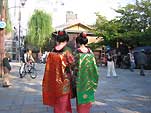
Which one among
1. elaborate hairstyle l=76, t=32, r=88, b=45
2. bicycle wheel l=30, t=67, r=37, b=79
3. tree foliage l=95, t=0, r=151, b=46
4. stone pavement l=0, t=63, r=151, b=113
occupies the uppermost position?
tree foliage l=95, t=0, r=151, b=46

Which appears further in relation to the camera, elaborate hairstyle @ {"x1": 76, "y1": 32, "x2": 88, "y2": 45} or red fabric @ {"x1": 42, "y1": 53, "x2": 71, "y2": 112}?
elaborate hairstyle @ {"x1": 76, "y1": 32, "x2": 88, "y2": 45}

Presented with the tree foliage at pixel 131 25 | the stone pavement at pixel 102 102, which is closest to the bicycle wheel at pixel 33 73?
the stone pavement at pixel 102 102

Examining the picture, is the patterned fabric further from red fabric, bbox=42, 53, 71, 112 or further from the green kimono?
red fabric, bbox=42, 53, 71, 112

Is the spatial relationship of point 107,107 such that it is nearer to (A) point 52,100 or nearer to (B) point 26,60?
(A) point 52,100

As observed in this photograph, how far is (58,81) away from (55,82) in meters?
0.06

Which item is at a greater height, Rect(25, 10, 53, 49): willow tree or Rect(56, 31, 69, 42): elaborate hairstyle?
Rect(25, 10, 53, 49): willow tree

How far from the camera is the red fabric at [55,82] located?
22.0 ft

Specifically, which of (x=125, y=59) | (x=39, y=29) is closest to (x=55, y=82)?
(x=125, y=59)

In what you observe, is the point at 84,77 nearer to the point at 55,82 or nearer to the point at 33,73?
the point at 55,82

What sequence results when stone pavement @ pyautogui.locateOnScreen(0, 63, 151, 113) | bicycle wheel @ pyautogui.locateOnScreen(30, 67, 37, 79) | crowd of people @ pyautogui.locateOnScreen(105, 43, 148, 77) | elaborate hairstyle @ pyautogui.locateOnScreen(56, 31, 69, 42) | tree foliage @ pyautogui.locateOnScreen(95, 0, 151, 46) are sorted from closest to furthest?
elaborate hairstyle @ pyautogui.locateOnScreen(56, 31, 69, 42), stone pavement @ pyautogui.locateOnScreen(0, 63, 151, 113), bicycle wheel @ pyautogui.locateOnScreen(30, 67, 37, 79), crowd of people @ pyautogui.locateOnScreen(105, 43, 148, 77), tree foliage @ pyautogui.locateOnScreen(95, 0, 151, 46)

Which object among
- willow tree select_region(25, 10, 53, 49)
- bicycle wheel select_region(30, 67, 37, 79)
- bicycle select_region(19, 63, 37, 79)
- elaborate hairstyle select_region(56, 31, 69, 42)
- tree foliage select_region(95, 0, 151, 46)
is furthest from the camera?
willow tree select_region(25, 10, 53, 49)

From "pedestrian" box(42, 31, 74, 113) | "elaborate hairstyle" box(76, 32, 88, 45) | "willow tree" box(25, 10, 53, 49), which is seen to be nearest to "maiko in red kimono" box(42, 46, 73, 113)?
"pedestrian" box(42, 31, 74, 113)

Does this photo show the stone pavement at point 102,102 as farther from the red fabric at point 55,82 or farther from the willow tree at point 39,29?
the willow tree at point 39,29

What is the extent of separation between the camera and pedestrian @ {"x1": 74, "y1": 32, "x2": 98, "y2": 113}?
22.2ft
